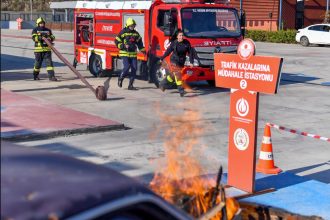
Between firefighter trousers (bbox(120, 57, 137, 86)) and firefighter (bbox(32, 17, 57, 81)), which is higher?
firefighter (bbox(32, 17, 57, 81))

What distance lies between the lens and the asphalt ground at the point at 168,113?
26.5ft

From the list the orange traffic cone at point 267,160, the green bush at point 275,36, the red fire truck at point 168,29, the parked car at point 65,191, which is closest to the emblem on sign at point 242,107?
the orange traffic cone at point 267,160

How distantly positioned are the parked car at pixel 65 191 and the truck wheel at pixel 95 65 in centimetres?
1646

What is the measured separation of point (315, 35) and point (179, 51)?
22595mm

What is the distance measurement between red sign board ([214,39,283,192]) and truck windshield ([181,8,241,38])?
8610 mm

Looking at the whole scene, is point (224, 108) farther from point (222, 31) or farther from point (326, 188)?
point (326, 188)

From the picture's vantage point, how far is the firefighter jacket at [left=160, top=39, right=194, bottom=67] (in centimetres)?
1424

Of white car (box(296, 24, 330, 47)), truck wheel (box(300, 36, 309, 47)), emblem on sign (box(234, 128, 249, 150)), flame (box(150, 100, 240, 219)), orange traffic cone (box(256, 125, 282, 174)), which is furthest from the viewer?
truck wheel (box(300, 36, 309, 47))

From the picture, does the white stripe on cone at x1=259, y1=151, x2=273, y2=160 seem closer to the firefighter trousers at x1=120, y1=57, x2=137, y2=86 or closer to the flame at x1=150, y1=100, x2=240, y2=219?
the flame at x1=150, y1=100, x2=240, y2=219

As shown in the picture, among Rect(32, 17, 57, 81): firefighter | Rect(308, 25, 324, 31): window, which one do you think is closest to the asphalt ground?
Rect(32, 17, 57, 81): firefighter

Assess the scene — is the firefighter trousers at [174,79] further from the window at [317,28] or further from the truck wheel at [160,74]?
the window at [317,28]

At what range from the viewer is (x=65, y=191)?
1588mm

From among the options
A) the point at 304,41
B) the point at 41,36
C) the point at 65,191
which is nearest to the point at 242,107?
the point at 65,191

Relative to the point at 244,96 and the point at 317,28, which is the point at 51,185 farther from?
the point at 317,28
